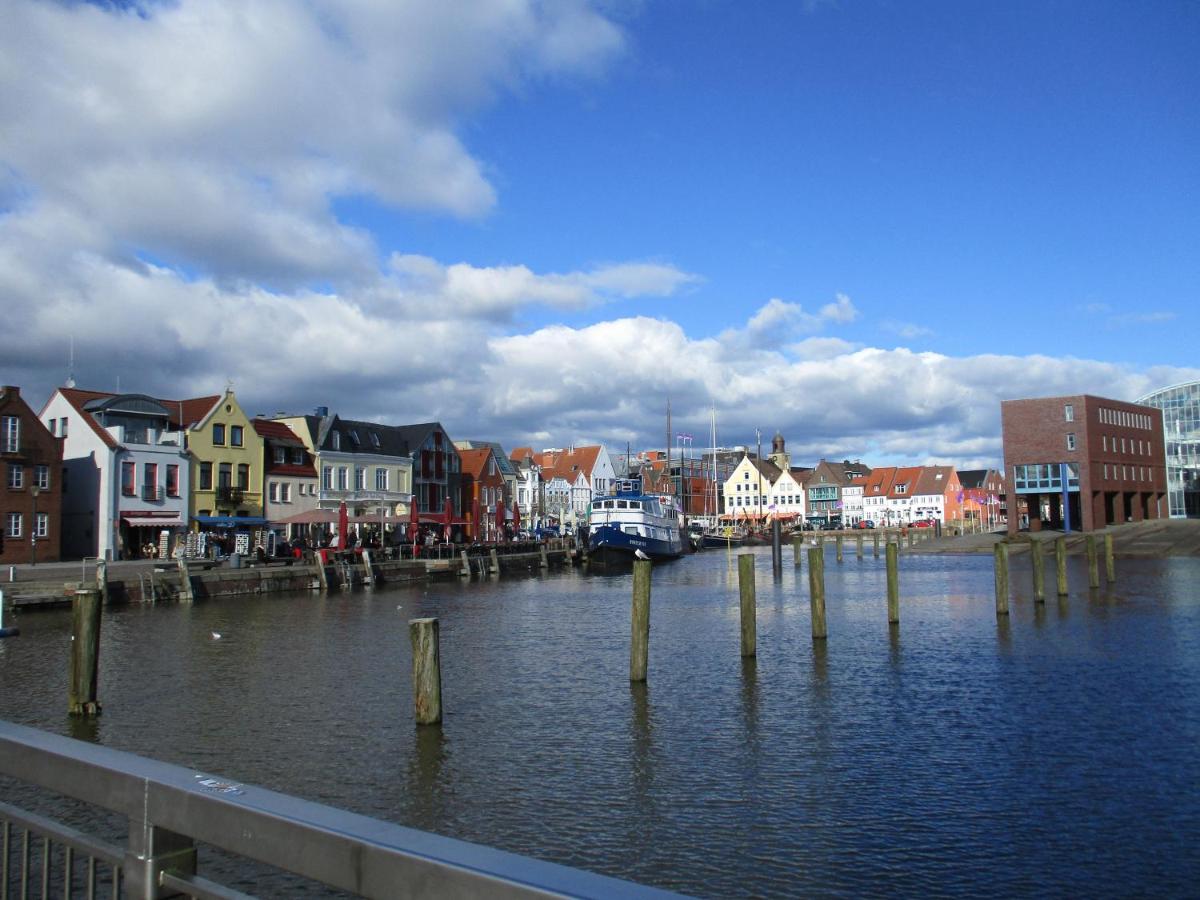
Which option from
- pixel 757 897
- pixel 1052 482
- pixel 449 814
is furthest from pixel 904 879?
pixel 1052 482

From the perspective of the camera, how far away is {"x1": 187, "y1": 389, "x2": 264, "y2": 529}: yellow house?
6525 centimetres

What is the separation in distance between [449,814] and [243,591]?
126 feet

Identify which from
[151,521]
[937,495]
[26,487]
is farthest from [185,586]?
[937,495]

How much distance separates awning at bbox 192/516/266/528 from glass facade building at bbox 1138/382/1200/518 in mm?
82914

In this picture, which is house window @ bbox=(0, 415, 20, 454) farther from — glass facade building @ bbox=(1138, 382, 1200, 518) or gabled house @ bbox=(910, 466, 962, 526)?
gabled house @ bbox=(910, 466, 962, 526)

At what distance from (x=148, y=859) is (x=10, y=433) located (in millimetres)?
57109

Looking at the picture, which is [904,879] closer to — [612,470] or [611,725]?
[611,725]

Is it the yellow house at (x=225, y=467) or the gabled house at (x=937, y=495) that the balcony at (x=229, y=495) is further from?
the gabled house at (x=937, y=495)

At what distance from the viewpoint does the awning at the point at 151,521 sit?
59.6 m

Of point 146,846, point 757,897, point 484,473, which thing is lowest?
point 757,897

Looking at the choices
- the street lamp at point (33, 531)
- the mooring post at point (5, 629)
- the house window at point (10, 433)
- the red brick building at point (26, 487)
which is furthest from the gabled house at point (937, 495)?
the mooring post at point (5, 629)

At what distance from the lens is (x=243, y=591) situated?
4762 centimetres

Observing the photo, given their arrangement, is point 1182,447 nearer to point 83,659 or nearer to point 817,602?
point 817,602

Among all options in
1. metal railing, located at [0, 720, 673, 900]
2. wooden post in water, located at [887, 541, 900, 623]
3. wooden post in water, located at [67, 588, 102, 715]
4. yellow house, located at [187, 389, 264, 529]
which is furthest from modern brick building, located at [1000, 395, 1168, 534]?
metal railing, located at [0, 720, 673, 900]
